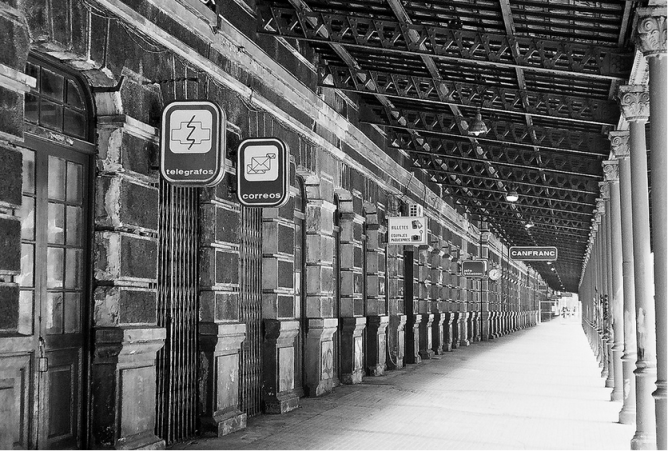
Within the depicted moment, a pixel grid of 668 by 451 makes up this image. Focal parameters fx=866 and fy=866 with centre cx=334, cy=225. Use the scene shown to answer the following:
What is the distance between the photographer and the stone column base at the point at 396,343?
20.8 metres

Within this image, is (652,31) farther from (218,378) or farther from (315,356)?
(315,356)

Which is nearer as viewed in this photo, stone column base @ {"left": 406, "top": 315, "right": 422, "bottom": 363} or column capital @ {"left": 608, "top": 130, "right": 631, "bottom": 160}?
column capital @ {"left": 608, "top": 130, "right": 631, "bottom": 160}

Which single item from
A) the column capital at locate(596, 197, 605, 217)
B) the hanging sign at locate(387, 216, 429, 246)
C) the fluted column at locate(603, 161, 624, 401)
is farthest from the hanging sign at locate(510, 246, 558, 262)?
the fluted column at locate(603, 161, 624, 401)

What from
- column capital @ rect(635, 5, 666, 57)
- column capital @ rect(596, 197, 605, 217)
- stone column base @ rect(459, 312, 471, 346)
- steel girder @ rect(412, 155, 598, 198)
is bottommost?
stone column base @ rect(459, 312, 471, 346)

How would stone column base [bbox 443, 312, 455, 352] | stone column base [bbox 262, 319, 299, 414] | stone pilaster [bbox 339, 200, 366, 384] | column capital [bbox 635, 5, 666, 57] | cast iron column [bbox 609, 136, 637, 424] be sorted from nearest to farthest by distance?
1. column capital [bbox 635, 5, 666, 57]
2. cast iron column [bbox 609, 136, 637, 424]
3. stone column base [bbox 262, 319, 299, 414]
4. stone pilaster [bbox 339, 200, 366, 384]
5. stone column base [bbox 443, 312, 455, 352]

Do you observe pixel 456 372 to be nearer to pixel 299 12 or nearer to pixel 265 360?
pixel 265 360

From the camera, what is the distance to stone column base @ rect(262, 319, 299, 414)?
1270 centimetres

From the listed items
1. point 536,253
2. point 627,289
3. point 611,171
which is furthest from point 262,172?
point 536,253

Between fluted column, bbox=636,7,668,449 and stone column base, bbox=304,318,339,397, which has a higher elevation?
fluted column, bbox=636,7,668,449

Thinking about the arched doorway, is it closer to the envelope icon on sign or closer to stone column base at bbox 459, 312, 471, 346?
the envelope icon on sign

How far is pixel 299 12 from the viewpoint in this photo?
41.1ft

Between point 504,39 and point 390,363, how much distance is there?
10.4 m

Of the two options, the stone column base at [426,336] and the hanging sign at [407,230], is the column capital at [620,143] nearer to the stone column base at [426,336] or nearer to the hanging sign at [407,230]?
the hanging sign at [407,230]

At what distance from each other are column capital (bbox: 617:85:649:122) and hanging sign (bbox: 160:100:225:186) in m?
5.36
